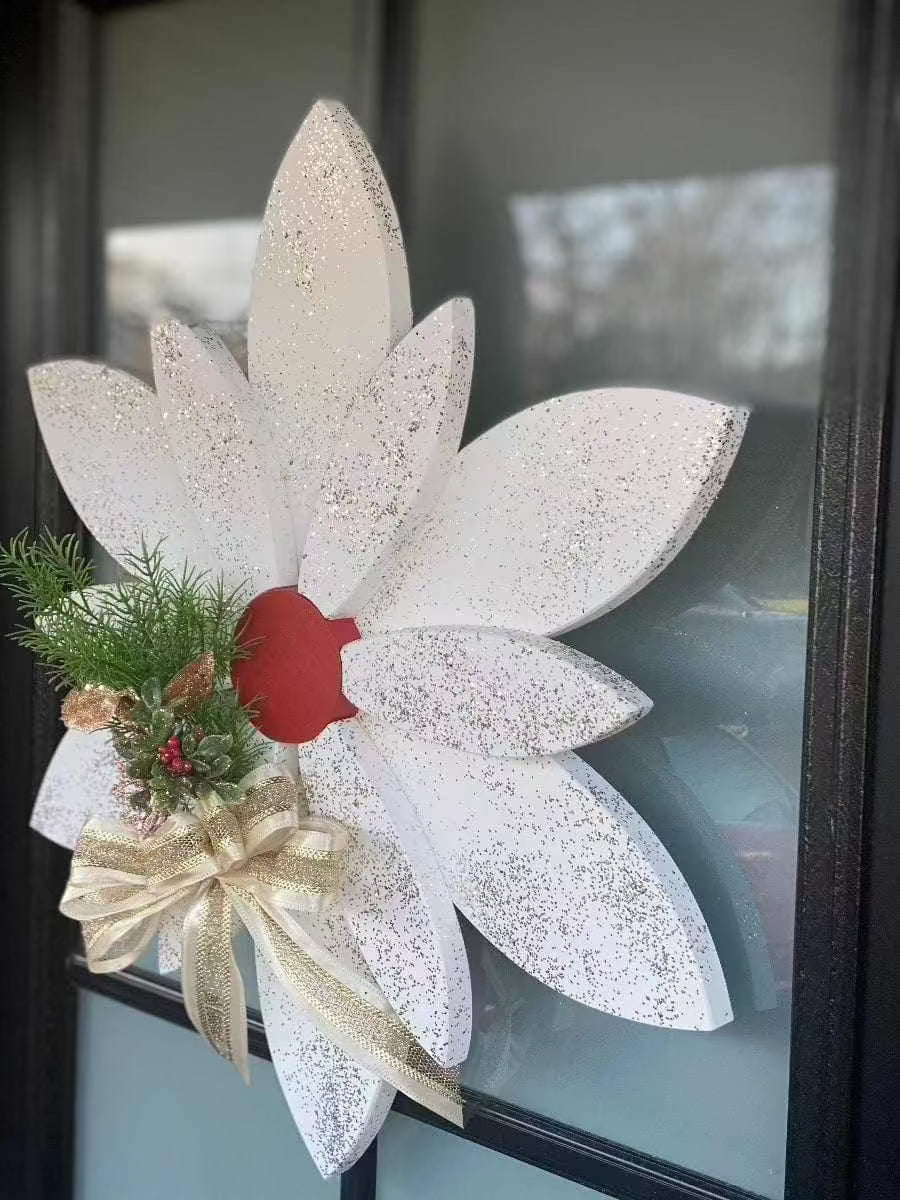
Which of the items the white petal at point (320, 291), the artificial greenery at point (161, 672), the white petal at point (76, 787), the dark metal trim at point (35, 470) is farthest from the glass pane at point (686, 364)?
the dark metal trim at point (35, 470)

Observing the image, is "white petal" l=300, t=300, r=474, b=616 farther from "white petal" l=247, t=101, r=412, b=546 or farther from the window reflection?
the window reflection

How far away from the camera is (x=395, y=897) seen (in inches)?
29.5

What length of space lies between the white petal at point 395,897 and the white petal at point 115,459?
7.8 inches

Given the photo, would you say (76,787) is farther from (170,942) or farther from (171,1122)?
(171,1122)

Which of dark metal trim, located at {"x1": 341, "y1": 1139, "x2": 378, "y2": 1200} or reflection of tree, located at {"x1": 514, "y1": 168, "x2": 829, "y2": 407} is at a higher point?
reflection of tree, located at {"x1": 514, "y1": 168, "x2": 829, "y2": 407}

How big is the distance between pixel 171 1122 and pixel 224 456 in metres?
0.66

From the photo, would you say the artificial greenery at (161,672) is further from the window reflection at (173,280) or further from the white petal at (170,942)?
the window reflection at (173,280)

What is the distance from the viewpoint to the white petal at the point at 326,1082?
2.60 feet

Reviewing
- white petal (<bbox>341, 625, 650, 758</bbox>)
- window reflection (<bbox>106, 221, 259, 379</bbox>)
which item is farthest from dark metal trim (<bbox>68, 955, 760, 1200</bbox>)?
window reflection (<bbox>106, 221, 259, 379</bbox>)

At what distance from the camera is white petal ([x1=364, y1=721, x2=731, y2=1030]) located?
2.15 feet

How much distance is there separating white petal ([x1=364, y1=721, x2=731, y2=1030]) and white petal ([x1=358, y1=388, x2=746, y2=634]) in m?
0.10

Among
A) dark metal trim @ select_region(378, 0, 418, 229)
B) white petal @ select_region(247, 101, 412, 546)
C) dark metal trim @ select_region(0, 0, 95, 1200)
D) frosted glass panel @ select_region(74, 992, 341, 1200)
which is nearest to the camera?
white petal @ select_region(247, 101, 412, 546)

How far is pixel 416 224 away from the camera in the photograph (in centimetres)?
86

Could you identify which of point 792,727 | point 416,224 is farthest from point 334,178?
point 792,727
